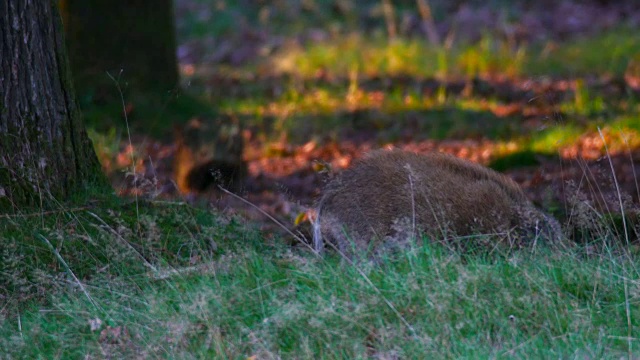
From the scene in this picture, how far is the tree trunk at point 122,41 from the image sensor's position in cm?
900

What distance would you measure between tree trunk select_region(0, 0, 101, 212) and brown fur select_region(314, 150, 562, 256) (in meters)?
1.38

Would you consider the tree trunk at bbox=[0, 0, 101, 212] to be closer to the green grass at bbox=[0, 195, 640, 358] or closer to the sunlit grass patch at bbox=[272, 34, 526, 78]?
the green grass at bbox=[0, 195, 640, 358]

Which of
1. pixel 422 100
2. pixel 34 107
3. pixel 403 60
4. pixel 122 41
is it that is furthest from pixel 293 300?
pixel 403 60

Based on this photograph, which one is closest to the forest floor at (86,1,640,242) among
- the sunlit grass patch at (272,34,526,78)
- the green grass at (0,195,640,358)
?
the sunlit grass patch at (272,34,526,78)

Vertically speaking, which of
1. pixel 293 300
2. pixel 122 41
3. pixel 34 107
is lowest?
pixel 122 41

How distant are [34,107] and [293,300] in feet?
6.05

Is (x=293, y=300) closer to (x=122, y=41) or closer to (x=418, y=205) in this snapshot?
(x=418, y=205)

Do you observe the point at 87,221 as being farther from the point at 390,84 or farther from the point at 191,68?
the point at 191,68

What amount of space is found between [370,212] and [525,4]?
1368 centimetres

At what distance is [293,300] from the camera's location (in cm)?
372

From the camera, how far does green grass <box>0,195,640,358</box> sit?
3.39 metres

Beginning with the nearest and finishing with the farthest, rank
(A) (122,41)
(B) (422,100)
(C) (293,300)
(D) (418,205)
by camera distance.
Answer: (C) (293,300), (D) (418,205), (A) (122,41), (B) (422,100)

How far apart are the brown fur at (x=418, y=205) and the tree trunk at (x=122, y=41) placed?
472 centimetres

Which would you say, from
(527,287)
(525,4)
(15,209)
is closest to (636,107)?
(527,287)
